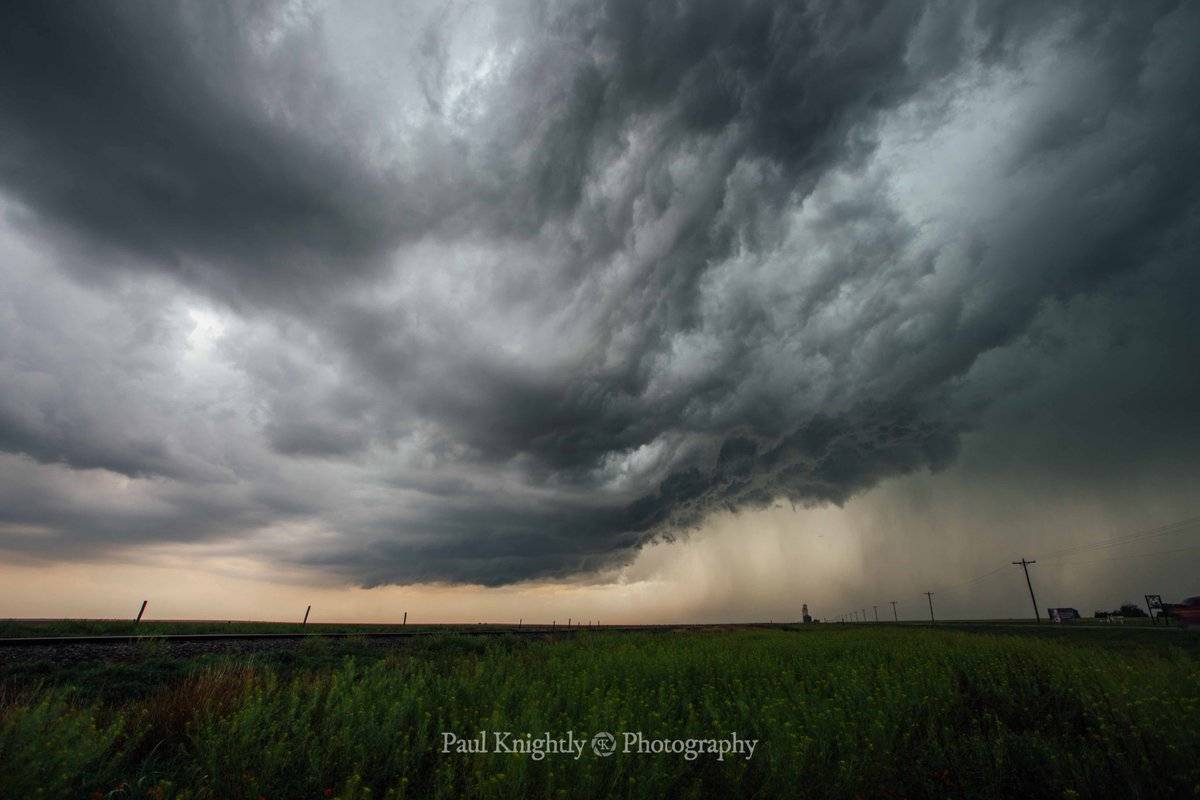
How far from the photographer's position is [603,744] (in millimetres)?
6836

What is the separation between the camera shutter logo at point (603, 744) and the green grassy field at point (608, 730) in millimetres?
158

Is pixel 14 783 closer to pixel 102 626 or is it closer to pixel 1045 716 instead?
pixel 1045 716

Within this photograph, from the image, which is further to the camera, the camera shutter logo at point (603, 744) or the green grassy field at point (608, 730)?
the camera shutter logo at point (603, 744)

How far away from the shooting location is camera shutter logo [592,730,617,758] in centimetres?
638

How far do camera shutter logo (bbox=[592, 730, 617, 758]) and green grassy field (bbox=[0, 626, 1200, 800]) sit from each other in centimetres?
16

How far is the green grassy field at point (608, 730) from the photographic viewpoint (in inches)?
219

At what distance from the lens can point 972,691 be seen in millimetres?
10227

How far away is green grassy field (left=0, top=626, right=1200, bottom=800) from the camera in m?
5.57

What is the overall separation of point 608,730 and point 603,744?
0.61 metres

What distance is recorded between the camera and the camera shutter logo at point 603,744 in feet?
20.9

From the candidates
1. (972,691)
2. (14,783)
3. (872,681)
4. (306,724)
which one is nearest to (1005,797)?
(972,691)

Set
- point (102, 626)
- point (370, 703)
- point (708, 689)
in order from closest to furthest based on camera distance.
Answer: point (370, 703) < point (708, 689) < point (102, 626)

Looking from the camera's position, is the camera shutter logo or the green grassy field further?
the camera shutter logo

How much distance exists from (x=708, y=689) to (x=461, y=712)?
460cm
